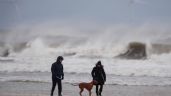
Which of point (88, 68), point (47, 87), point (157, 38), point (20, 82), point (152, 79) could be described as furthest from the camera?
point (157, 38)

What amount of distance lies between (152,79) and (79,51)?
85.4 feet

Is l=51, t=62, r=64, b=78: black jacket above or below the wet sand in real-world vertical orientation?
above

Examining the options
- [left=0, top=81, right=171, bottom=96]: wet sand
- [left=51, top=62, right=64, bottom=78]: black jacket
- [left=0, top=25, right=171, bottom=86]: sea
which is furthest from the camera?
[left=0, top=25, right=171, bottom=86]: sea

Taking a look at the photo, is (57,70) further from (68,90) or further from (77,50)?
(77,50)

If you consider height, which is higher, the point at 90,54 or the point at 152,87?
the point at 90,54

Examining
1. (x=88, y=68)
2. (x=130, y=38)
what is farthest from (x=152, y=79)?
(x=130, y=38)

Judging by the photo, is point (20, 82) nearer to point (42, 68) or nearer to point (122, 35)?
point (42, 68)

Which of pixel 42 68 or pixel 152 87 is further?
pixel 42 68

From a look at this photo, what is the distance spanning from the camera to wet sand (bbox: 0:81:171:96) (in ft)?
59.2

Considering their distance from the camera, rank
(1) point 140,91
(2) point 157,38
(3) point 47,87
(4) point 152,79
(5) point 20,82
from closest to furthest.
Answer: (1) point 140,91
(3) point 47,87
(5) point 20,82
(4) point 152,79
(2) point 157,38

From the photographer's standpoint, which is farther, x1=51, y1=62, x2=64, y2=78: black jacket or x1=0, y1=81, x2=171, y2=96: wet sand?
x1=0, y1=81, x2=171, y2=96: wet sand

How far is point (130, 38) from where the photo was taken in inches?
2180

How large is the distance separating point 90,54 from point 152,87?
27.2m

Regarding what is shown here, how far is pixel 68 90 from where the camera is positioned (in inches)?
759
